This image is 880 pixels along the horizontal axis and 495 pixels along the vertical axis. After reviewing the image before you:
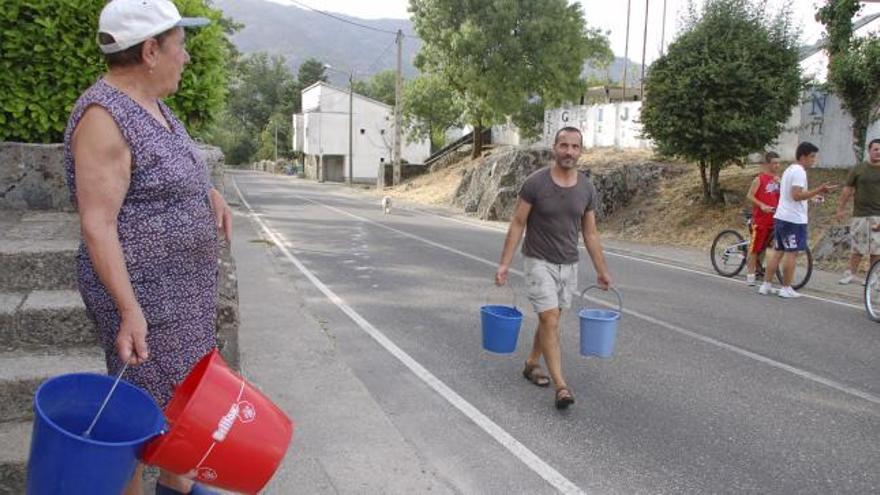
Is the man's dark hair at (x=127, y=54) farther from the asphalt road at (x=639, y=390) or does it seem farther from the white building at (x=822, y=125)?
the white building at (x=822, y=125)

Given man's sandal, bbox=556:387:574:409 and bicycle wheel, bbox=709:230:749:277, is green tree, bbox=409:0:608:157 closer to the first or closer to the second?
bicycle wheel, bbox=709:230:749:277

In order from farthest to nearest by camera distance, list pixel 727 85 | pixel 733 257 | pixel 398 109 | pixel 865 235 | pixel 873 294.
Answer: pixel 398 109 < pixel 727 85 < pixel 733 257 < pixel 865 235 < pixel 873 294

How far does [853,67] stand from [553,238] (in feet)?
47.5

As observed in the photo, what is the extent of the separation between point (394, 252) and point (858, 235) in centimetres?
726

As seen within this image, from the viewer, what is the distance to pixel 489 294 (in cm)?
934

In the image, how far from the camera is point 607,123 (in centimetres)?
3108

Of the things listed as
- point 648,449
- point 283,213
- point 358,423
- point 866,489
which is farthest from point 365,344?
point 283,213

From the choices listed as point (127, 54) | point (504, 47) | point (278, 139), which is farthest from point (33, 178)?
point (278, 139)

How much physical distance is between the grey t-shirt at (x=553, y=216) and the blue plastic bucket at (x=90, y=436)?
347cm

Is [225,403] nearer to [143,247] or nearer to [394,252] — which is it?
[143,247]

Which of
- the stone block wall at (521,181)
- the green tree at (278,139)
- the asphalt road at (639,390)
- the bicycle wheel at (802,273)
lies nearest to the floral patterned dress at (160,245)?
the asphalt road at (639,390)

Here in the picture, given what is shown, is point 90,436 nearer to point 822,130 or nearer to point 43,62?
point 43,62

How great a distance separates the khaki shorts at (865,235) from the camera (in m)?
9.45

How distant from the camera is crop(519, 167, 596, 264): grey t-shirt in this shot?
5.40m
